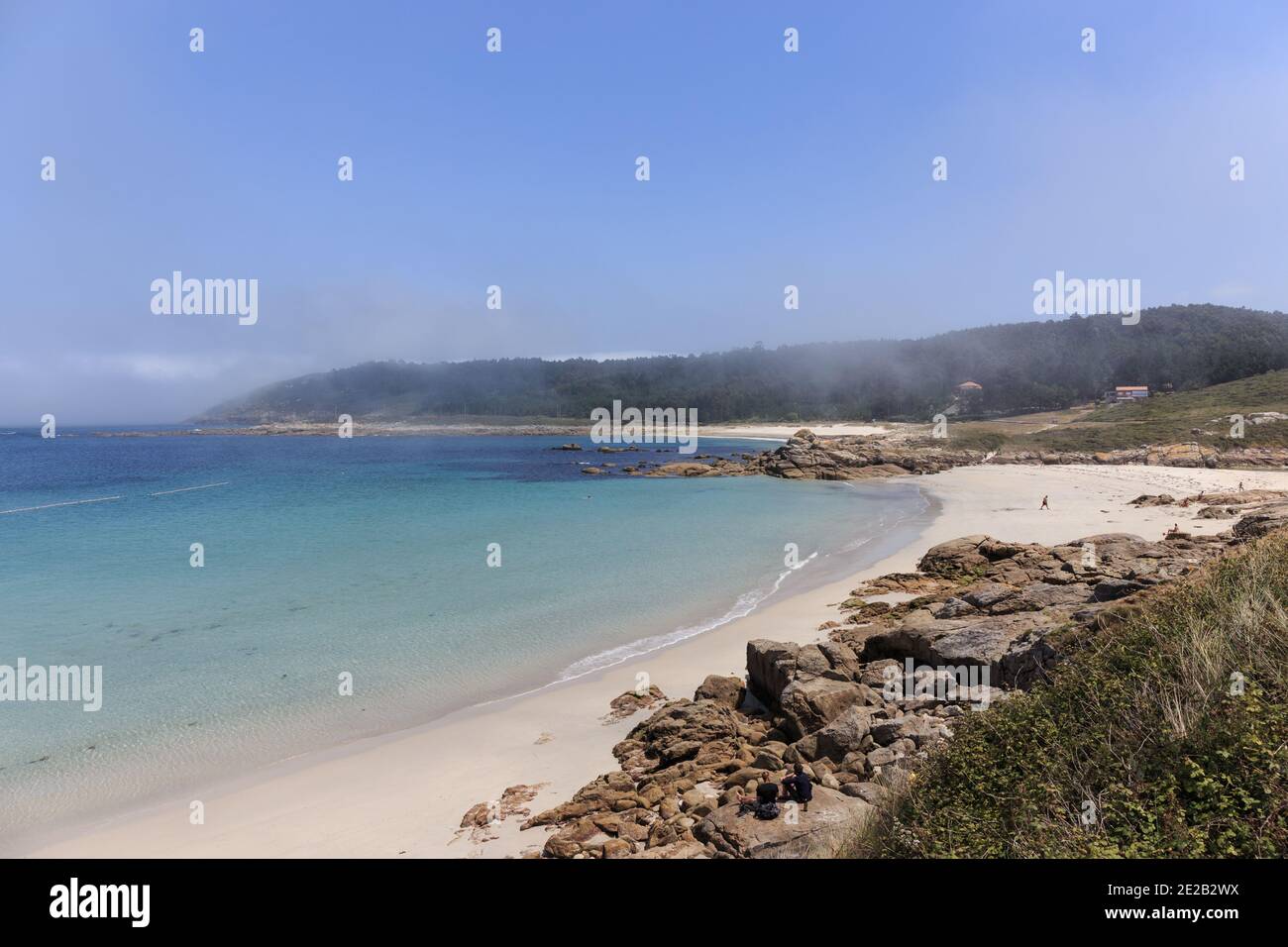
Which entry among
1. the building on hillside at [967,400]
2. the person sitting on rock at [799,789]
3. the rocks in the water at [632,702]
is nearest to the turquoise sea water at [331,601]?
the rocks in the water at [632,702]

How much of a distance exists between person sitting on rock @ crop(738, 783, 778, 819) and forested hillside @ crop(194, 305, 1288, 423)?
335 feet

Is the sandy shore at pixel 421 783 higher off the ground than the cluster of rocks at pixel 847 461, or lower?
lower

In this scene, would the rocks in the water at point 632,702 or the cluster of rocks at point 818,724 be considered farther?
the rocks in the water at point 632,702

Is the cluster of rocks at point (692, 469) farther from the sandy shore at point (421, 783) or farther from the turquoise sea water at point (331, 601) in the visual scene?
the sandy shore at point (421, 783)

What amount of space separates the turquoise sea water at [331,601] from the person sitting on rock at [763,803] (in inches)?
253

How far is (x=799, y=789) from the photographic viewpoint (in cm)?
604

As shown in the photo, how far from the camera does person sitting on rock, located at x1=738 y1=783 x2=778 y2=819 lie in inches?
232

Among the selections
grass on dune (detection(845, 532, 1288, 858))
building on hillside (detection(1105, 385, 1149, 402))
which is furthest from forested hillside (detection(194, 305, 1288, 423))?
grass on dune (detection(845, 532, 1288, 858))

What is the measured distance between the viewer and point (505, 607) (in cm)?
1667

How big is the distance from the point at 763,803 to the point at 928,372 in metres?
135

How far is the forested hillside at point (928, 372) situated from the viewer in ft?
311

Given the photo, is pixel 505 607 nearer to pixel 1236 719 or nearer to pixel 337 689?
pixel 337 689

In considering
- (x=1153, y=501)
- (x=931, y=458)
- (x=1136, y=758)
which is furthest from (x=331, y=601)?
(x=931, y=458)

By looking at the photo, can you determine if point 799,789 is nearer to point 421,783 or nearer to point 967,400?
point 421,783
